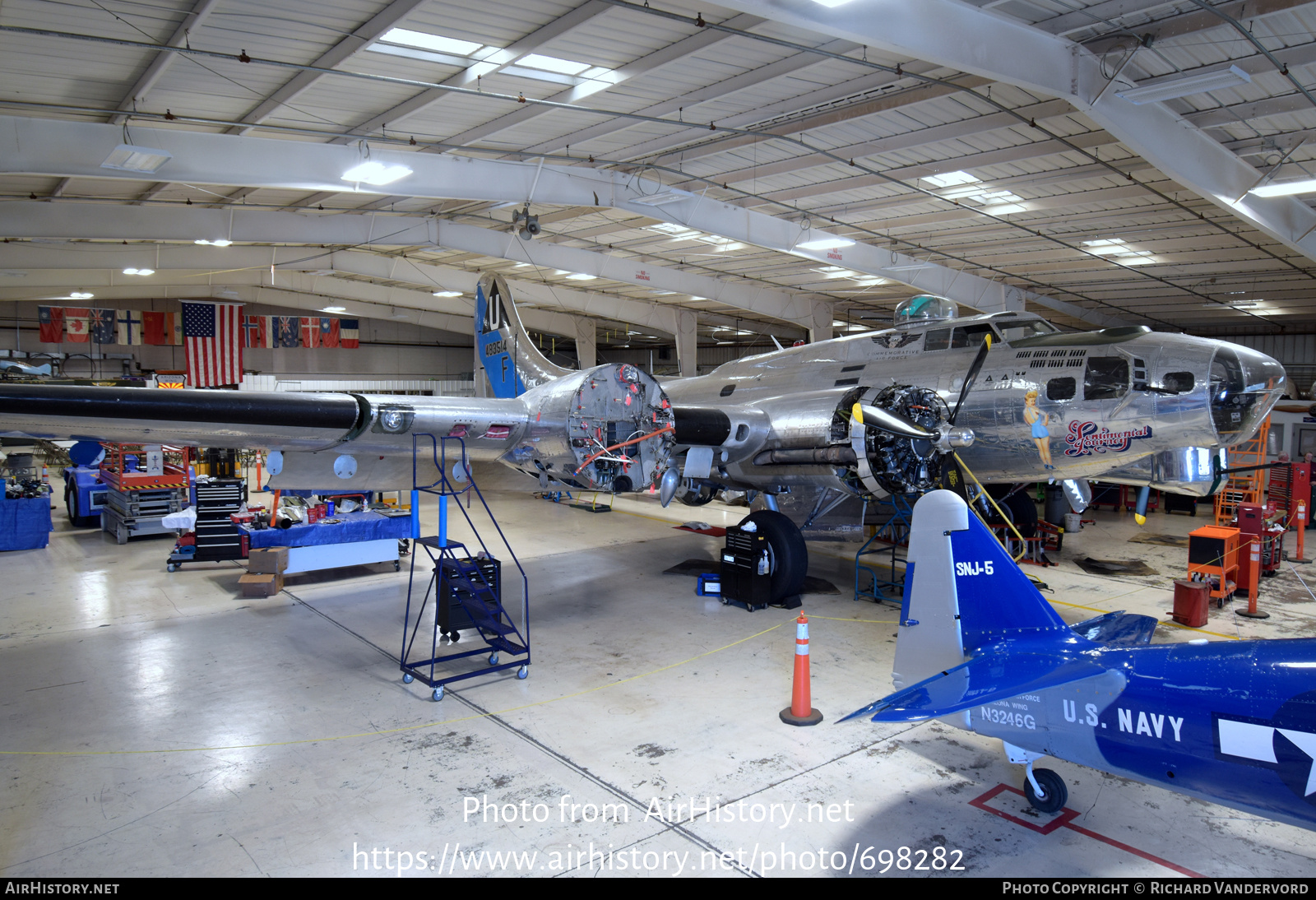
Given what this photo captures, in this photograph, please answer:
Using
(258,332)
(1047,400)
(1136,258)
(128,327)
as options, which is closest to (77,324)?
(128,327)

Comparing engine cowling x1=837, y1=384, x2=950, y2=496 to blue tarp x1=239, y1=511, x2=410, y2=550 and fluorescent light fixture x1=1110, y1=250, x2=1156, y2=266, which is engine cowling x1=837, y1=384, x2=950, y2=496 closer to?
blue tarp x1=239, y1=511, x2=410, y2=550

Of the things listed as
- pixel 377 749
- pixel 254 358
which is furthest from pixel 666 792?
pixel 254 358

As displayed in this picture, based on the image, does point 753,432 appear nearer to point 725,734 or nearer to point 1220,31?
point 725,734

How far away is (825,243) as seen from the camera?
57.3ft

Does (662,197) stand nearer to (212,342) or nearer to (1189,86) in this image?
(1189,86)

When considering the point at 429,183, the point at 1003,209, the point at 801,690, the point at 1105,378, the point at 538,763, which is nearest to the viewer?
the point at 538,763

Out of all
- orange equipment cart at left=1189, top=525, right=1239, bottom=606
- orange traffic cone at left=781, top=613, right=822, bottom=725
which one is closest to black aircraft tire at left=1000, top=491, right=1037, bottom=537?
orange equipment cart at left=1189, top=525, right=1239, bottom=606

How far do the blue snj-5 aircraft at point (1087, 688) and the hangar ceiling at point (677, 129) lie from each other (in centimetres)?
523

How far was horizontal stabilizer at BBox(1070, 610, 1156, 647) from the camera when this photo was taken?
5.51 m

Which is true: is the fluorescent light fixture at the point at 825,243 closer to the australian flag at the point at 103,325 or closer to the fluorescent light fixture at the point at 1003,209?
the fluorescent light fixture at the point at 1003,209

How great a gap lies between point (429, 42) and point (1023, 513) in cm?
1353

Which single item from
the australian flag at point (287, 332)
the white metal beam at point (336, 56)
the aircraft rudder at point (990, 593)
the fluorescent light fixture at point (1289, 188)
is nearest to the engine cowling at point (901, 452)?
the aircraft rudder at point (990, 593)

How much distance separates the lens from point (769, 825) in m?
5.52

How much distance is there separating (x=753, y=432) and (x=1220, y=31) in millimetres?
7199
